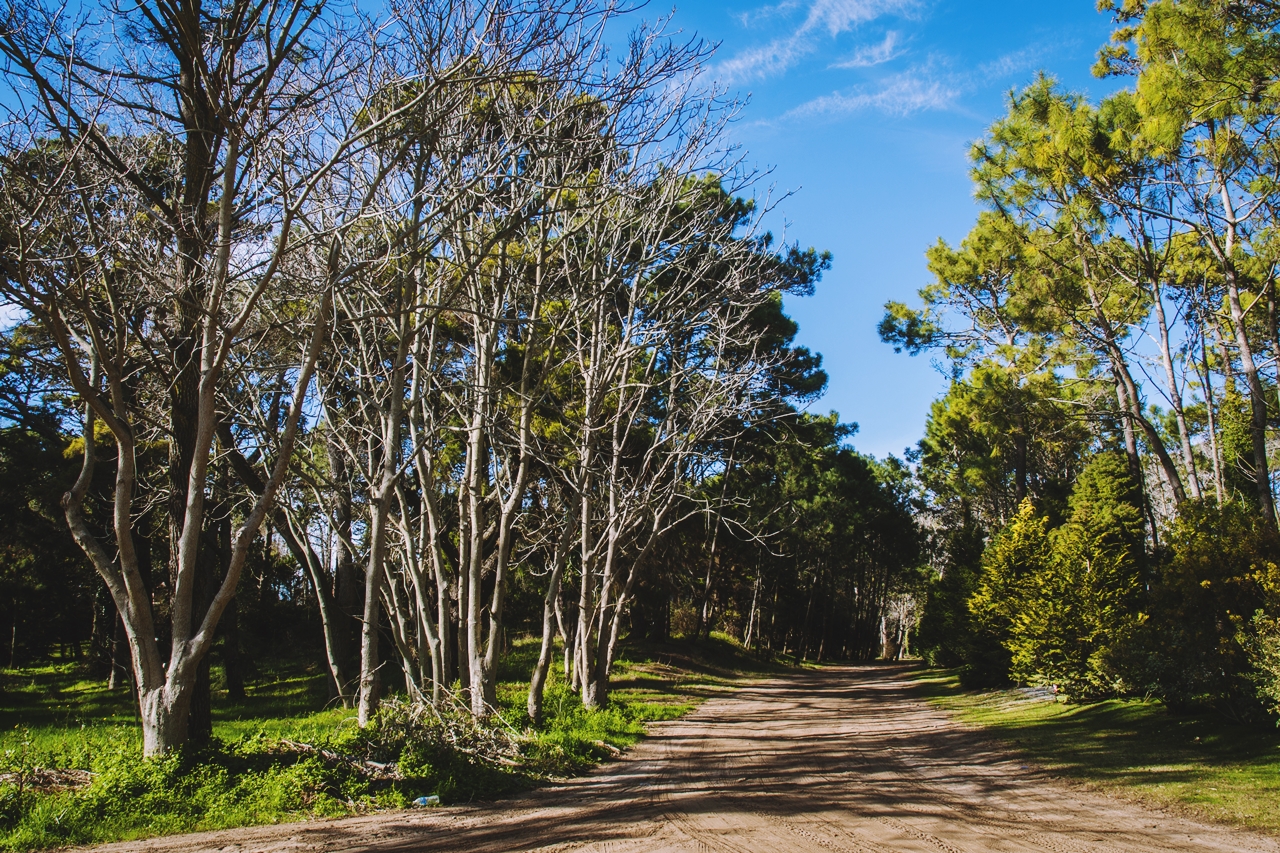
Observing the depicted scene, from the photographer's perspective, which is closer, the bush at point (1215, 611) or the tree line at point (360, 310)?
the tree line at point (360, 310)

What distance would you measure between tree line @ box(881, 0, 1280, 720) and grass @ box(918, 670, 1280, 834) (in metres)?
0.42

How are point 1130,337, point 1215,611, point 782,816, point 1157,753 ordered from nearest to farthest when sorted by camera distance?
point 782,816, point 1157,753, point 1215,611, point 1130,337

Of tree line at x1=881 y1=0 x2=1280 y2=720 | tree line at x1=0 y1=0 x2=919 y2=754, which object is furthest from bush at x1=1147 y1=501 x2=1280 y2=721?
tree line at x1=0 y1=0 x2=919 y2=754

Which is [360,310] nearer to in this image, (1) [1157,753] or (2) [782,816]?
(2) [782,816]

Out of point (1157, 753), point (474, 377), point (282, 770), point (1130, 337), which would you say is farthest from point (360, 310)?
point (1130, 337)

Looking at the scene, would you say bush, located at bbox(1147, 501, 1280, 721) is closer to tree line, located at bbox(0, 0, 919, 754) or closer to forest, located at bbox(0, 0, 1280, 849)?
forest, located at bbox(0, 0, 1280, 849)

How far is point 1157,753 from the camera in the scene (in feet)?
29.4

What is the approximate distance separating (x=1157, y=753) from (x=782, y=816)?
18.2ft

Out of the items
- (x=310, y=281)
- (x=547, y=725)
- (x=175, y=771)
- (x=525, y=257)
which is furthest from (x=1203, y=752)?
(x=310, y=281)

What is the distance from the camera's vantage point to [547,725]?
10.9 meters

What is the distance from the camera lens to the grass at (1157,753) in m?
6.70

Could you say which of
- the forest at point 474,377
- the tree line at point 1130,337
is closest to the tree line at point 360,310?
the forest at point 474,377

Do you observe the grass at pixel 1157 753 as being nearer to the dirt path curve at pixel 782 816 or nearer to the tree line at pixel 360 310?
Result: the dirt path curve at pixel 782 816

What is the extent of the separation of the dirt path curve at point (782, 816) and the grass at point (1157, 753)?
0.49m
